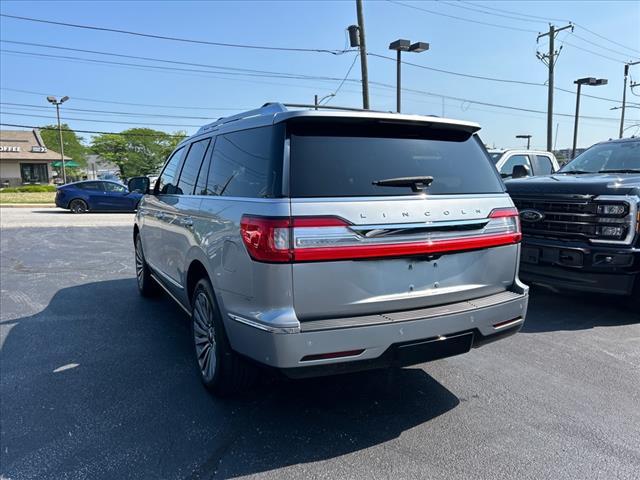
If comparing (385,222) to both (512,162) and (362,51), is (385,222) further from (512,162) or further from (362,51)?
(362,51)

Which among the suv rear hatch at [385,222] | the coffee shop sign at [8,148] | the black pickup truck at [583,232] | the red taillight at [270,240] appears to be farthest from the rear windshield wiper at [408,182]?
the coffee shop sign at [8,148]

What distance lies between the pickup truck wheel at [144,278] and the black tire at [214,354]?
8.55 ft

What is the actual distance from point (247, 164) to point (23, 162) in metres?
57.3

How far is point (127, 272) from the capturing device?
26.3 feet

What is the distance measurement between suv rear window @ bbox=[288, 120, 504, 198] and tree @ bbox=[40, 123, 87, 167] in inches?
3711

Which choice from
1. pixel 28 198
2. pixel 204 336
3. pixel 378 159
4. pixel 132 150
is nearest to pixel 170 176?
pixel 204 336

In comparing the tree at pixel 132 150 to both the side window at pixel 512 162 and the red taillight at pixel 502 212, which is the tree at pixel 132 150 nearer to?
the side window at pixel 512 162

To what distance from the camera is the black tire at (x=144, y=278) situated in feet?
20.0

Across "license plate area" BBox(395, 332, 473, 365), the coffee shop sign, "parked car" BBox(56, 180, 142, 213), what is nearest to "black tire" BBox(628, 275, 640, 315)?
"license plate area" BBox(395, 332, 473, 365)

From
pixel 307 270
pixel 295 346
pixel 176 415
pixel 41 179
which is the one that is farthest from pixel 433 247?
pixel 41 179

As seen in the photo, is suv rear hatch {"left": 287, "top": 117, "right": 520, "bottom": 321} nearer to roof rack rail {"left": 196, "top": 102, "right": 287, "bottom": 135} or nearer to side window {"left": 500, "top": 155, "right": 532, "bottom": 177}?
roof rack rail {"left": 196, "top": 102, "right": 287, "bottom": 135}

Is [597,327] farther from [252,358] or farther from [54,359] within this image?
[54,359]

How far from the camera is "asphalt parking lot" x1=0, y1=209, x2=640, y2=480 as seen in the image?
2656mm

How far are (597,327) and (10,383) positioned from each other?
551 cm
